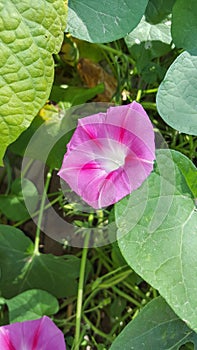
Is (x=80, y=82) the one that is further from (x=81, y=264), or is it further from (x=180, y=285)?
(x=180, y=285)

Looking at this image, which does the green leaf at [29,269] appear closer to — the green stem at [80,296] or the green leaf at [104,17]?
the green stem at [80,296]

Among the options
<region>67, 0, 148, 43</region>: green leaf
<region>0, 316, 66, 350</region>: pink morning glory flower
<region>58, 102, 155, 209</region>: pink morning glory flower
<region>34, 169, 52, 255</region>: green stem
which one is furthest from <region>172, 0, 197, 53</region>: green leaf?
<region>0, 316, 66, 350</region>: pink morning glory flower

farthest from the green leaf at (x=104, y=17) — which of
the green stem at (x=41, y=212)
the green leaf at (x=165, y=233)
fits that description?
the green stem at (x=41, y=212)

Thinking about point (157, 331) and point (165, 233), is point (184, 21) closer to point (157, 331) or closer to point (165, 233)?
point (165, 233)

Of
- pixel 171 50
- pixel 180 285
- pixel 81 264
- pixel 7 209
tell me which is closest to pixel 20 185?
pixel 7 209

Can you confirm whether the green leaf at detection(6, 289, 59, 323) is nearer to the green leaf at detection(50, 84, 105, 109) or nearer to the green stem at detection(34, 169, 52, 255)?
the green stem at detection(34, 169, 52, 255)
